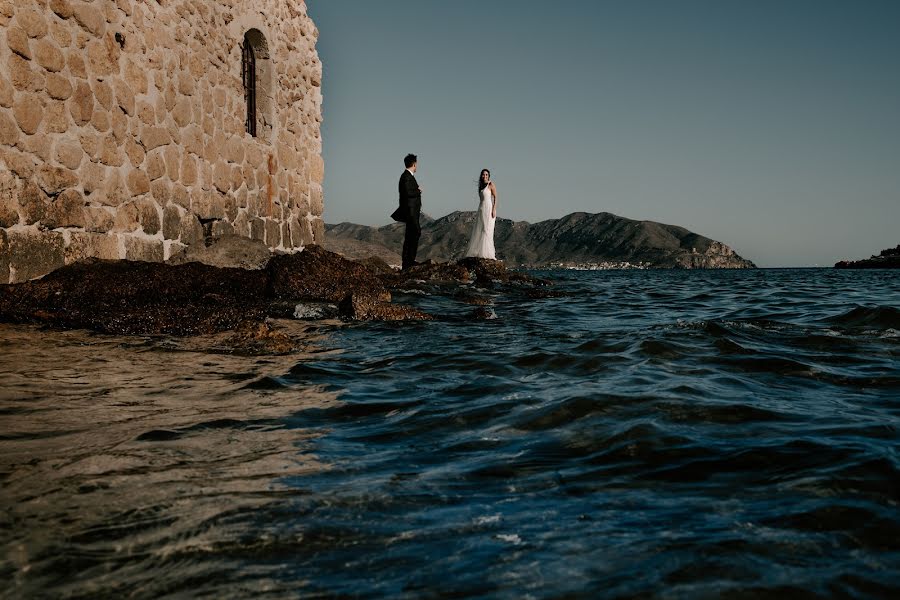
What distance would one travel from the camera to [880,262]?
70.9 m

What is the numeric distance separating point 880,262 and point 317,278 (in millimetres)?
75380

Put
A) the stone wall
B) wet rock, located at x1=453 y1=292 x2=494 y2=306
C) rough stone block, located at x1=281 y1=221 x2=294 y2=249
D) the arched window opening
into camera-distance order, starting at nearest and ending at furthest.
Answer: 1. the stone wall
2. wet rock, located at x1=453 y1=292 x2=494 y2=306
3. the arched window opening
4. rough stone block, located at x1=281 y1=221 x2=294 y2=249

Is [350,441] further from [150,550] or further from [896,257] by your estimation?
[896,257]

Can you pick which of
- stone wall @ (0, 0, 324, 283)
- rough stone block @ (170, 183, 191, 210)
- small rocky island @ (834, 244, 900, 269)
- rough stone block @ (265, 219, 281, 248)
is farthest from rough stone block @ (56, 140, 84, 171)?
small rocky island @ (834, 244, 900, 269)

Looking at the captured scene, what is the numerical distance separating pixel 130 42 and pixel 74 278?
2624 millimetres

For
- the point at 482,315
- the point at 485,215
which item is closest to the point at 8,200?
the point at 482,315

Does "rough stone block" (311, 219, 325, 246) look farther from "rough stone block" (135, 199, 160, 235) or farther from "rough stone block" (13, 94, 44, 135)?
"rough stone block" (13, 94, 44, 135)

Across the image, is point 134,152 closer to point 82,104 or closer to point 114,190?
point 114,190

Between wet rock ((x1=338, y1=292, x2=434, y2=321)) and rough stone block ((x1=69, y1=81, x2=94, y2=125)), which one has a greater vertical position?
rough stone block ((x1=69, y1=81, x2=94, y2=125))

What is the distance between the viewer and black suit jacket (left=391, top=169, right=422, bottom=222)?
12523mm

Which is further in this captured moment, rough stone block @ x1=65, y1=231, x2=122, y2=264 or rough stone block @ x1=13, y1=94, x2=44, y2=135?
rough stone block @ x1=65, y1=231, x2=122, y2=264

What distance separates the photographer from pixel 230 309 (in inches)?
246

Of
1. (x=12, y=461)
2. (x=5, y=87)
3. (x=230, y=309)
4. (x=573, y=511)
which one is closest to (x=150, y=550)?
(x=12, y=461)

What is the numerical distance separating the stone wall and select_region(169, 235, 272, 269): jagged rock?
14cm
